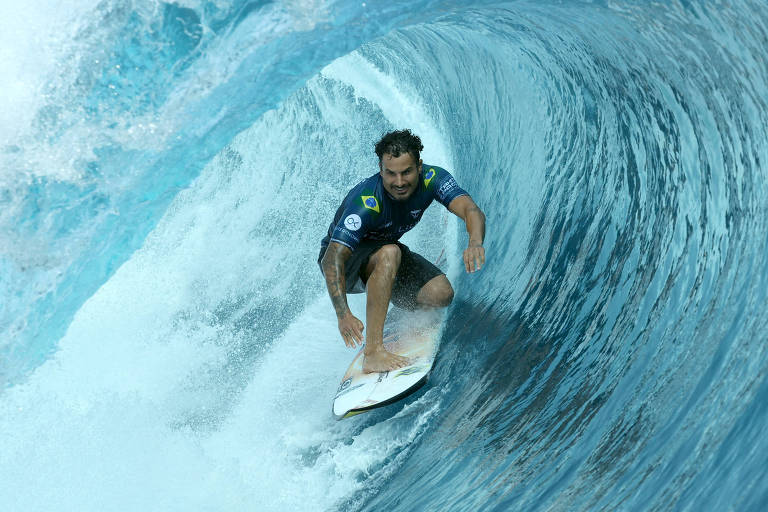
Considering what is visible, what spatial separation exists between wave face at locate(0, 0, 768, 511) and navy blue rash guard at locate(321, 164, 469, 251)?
0.68 meters

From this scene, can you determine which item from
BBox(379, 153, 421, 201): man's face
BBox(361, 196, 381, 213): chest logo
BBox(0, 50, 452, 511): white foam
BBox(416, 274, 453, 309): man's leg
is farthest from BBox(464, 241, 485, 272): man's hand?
BBox(0, 50, 452, 511): white foam

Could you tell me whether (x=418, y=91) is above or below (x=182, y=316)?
above

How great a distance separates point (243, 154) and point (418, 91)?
188 centimetres

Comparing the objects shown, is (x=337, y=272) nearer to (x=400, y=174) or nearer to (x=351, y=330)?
(x=351, y=330)

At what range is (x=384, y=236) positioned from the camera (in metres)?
3.81

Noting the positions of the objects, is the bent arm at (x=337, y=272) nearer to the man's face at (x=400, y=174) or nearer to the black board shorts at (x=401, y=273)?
the black board shorts at (x=401, y=273)

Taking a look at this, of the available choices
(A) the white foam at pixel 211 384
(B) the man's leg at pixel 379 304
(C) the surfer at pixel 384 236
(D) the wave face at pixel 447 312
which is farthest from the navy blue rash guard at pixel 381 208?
(A) the white foam at pixel 211 384

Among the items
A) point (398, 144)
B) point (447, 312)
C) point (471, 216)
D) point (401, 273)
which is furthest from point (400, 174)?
point (447, 312)

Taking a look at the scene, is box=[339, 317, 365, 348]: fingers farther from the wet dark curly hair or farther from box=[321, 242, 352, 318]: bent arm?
the wet dark curly hair

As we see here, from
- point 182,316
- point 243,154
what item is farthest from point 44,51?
point 243,154

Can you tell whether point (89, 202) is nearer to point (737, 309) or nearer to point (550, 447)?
point (550, 447)

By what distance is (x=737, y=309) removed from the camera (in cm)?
258

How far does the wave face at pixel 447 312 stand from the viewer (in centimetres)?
267

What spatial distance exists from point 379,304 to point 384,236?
449 millimetres
